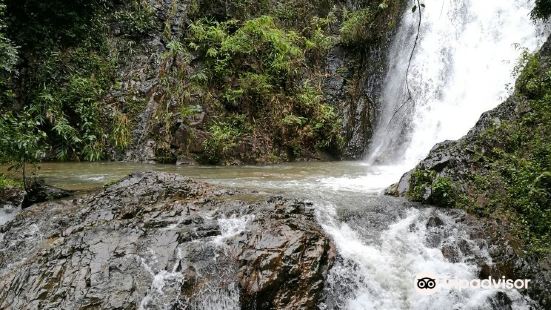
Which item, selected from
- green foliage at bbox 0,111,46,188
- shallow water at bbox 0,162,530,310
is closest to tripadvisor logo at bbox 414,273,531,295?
shallow water at bbox 0,162,530,310

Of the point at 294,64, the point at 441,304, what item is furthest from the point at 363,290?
the point at 294,64

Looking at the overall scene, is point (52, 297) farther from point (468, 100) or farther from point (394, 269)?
point (468, 100)

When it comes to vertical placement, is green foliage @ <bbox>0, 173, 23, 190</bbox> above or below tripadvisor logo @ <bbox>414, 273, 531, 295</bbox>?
above

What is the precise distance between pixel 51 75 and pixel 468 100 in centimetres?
1246

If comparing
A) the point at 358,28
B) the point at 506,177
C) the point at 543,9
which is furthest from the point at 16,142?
the point at 358,28

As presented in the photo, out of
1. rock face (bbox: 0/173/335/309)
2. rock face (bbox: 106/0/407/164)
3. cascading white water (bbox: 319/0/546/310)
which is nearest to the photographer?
rock face (bbox: 0/173/335/309)

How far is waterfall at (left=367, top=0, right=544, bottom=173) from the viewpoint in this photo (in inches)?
455

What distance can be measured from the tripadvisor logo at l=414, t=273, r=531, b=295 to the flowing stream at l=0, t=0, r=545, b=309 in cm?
8

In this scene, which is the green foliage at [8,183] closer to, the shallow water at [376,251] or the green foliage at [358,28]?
the shallow water at [376,251]

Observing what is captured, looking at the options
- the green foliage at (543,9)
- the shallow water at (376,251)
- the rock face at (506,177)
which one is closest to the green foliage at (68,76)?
the shallow water at (376,251)

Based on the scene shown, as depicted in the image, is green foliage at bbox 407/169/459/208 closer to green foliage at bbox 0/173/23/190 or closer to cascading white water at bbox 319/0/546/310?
cascading white water at bbox 319/0/546/310

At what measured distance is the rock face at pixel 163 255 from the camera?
434 centimetres

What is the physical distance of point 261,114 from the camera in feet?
42.1

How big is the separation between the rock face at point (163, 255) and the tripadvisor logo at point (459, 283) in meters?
1.21
